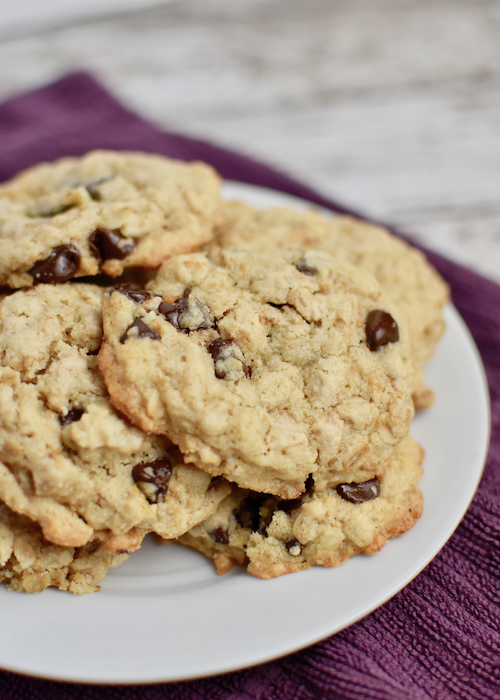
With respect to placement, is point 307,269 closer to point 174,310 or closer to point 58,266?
point 174,310

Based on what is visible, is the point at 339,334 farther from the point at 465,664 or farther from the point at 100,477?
the point at 465,664

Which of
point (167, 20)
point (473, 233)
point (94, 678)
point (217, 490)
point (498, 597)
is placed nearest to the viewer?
point (94, 678)

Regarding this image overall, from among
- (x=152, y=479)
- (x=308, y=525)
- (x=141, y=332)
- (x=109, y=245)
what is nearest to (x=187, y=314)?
(x=141, y=332)

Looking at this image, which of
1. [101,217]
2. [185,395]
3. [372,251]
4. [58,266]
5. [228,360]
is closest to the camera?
[185,395]

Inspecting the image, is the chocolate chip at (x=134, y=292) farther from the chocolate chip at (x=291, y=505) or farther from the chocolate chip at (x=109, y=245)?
the chocolate chip at (x=291, y=505)

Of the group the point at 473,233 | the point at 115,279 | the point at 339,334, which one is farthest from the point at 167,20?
the point at 339,334

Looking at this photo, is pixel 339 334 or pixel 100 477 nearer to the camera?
pixel 100 477
